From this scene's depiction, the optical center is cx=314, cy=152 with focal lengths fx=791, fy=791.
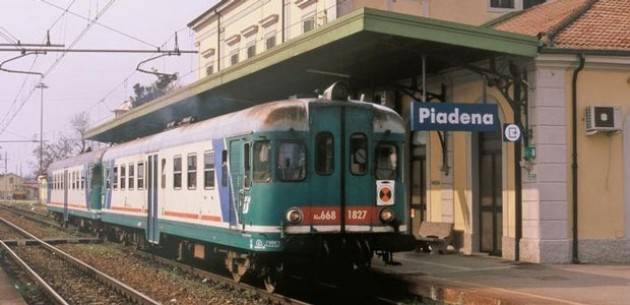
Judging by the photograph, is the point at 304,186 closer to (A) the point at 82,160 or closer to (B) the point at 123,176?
(B) the point at 123,176

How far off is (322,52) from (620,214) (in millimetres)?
6558

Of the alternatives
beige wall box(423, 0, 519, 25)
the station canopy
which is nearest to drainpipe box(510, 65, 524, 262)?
the station canopy

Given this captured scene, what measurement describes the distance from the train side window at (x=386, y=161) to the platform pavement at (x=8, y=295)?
5.55 meters

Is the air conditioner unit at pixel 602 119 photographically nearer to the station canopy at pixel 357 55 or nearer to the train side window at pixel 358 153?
the station canopy at pixel 357 55

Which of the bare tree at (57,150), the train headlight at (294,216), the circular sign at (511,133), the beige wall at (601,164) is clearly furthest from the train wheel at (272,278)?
the bare tree at (57,150)

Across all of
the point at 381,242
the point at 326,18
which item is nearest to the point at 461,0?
the point at 326,18

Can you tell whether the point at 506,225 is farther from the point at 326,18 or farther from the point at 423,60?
the point at 326,18

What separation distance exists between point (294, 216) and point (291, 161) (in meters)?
0.82

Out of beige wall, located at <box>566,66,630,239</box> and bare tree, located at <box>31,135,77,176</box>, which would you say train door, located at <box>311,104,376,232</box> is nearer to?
beige wall, located at <box>566,66,630,239</box>

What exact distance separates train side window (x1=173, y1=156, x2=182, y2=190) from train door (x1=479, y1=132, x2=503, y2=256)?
6.28m

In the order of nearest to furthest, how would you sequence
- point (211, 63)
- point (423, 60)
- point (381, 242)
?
1. point (381, 242)
2. point (423, 60)
3. point (211, 63)

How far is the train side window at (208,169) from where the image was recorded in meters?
13.2

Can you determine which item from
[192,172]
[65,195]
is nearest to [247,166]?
[192,172]

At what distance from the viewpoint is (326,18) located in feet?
85.4
